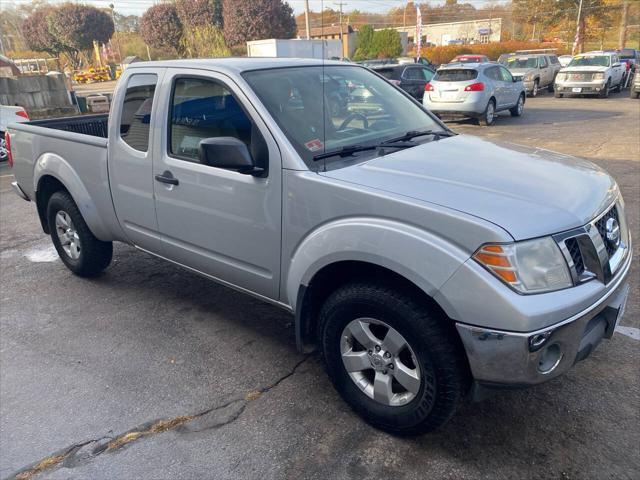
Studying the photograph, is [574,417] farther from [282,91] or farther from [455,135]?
[282,91]

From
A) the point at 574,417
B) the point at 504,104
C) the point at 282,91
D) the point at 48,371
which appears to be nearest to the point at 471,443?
the point at 574,417

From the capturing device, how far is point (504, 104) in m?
14.8

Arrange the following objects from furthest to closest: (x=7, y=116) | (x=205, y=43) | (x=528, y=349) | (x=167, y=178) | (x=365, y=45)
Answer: (x=365, y=45) → (x=205, y=43) → (x=7, y=116) → (x=167, y=178) → (x=528, y=349)

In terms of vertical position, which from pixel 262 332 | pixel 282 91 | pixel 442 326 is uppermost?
pixel 282 91

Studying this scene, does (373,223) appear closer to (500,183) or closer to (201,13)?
(500,183)

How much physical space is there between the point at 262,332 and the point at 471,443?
1726 mm

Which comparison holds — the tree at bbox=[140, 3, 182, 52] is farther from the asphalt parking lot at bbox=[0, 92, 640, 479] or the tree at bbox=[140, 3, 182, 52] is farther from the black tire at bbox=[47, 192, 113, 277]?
the asphalt parking lot at bbox=[0, 92, 640, 479]

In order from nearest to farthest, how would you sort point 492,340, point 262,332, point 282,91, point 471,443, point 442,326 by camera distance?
point 492,340 < point 442,326 < point 471,443 < point 282,91 < point 262,332

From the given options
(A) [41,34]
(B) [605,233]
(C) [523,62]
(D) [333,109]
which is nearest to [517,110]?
(C) [523,62]

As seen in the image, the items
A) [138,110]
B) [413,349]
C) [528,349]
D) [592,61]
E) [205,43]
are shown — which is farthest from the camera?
[205,43]

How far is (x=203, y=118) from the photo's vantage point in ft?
11.0

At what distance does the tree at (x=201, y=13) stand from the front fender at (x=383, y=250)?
1923 inches

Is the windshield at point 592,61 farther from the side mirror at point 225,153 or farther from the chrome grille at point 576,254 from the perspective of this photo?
the side mirror at point 225,153

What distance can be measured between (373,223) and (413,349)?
2.00 ft
